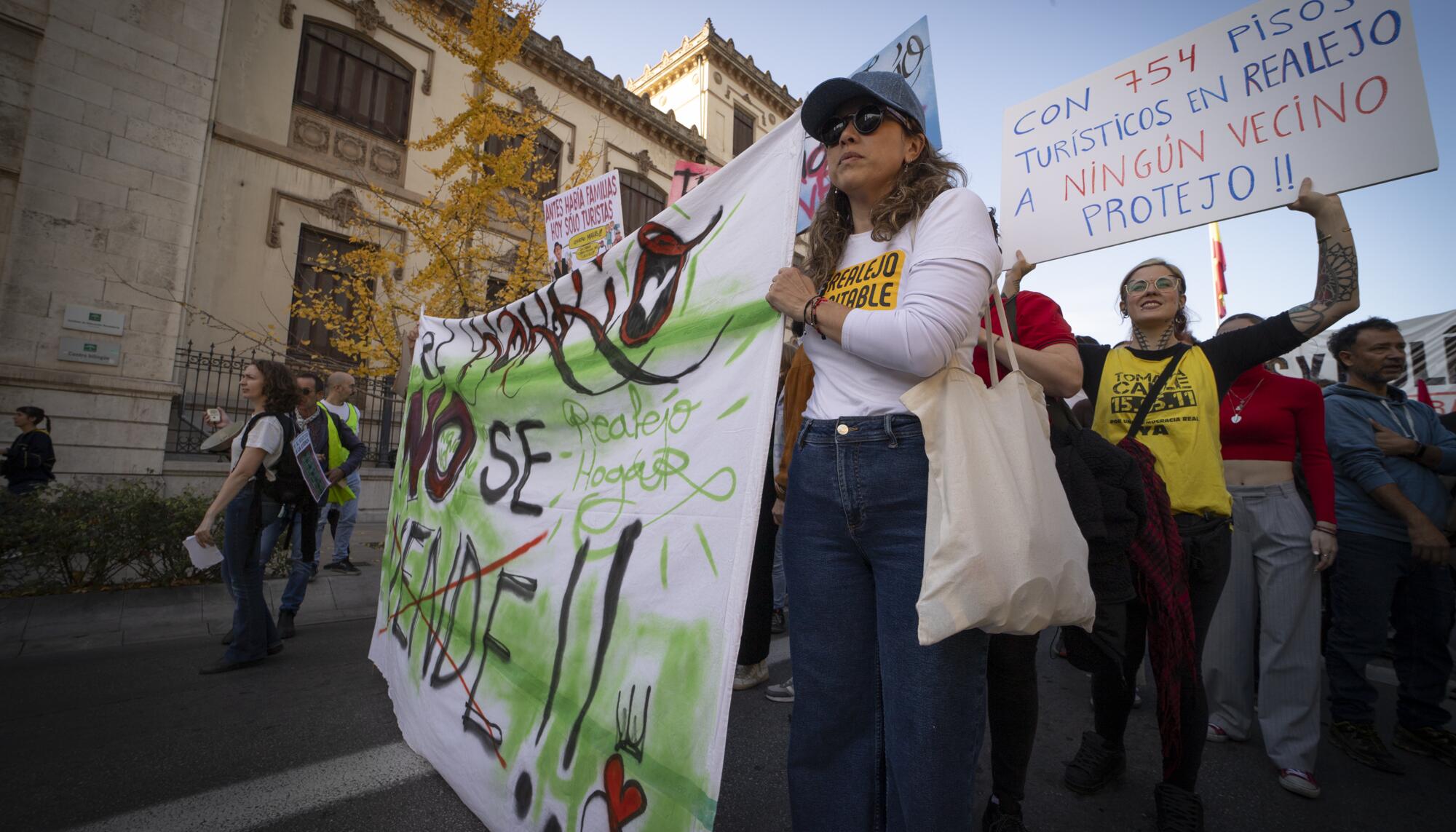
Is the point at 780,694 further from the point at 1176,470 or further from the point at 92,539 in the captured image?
the point at 92,539

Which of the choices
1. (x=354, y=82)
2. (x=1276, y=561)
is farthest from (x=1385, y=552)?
(x=354, y=82)

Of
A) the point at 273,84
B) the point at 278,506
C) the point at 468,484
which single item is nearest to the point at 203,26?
the point at 273,84

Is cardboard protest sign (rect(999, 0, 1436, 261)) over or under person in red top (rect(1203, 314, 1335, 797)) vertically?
over

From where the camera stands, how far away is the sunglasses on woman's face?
8.41ft

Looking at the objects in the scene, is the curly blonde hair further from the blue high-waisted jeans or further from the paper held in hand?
the paper held in hand

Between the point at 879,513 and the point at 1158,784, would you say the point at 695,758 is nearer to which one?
the point at 879,513

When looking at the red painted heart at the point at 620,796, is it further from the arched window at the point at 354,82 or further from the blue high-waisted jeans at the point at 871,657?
the arched window at the point at 354,82

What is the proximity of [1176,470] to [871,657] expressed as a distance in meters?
1.66

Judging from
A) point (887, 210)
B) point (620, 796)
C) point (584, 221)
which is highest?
point (584, 221)

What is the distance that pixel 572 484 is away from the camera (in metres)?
2.09

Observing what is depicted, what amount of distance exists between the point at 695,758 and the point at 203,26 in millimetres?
11679

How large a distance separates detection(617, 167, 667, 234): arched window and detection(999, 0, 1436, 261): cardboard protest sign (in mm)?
15317

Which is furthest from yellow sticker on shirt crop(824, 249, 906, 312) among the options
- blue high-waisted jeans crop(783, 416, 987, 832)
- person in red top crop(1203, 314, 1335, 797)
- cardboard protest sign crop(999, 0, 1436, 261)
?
person in red top crop(1203, 314, 1335, 797)

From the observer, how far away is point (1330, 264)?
2291mm
